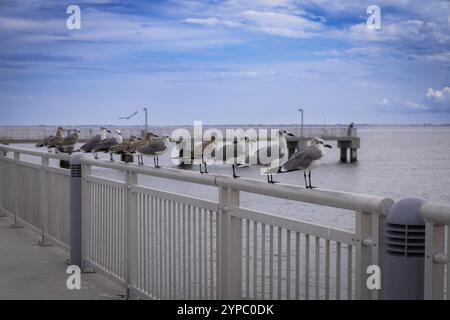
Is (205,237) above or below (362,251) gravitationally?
below

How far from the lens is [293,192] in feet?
14.4

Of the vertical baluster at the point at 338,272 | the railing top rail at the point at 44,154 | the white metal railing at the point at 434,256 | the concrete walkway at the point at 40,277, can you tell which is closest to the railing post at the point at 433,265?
the white metal railing at the point at 434,256

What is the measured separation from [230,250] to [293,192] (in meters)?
0.85

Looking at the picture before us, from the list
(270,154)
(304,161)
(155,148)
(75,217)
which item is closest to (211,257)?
(304,161)

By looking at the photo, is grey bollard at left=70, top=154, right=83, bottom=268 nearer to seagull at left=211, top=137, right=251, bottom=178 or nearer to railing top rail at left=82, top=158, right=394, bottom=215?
seagull at left=211, top=137, right=251, bottom=178

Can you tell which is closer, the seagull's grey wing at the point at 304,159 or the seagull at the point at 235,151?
the seagull's grey wing at the point at 304,159

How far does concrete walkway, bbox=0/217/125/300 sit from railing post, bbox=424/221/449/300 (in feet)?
12.5

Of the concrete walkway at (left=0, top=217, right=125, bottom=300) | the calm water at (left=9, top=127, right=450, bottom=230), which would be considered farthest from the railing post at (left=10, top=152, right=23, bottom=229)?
the calm water at (left=9, top=127, right=450, bottom=230)

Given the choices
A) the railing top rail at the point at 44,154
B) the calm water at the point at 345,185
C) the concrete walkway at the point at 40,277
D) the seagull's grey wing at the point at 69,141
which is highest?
the railing top rail at the point at 44,154

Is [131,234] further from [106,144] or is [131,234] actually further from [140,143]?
[106,144]

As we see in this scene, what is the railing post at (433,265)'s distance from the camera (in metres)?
3.36

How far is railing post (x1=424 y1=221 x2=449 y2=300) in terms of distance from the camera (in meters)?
3.36

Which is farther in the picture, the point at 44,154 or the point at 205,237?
the point at 44,154

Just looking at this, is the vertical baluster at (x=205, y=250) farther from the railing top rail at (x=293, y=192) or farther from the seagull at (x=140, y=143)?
the seagull at (x=140, y=143)
